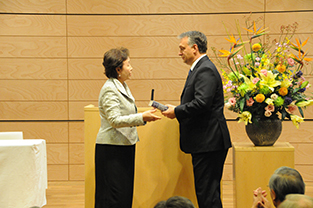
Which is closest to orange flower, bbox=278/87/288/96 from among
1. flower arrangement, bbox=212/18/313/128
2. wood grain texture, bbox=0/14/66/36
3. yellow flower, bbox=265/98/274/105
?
flower arrangement, bbox=212/18/313/128

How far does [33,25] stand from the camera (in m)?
4.54

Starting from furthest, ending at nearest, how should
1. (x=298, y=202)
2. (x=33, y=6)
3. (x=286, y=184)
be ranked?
(x=33, y=6) < (x=286, y=184) < (x=298, y=202)

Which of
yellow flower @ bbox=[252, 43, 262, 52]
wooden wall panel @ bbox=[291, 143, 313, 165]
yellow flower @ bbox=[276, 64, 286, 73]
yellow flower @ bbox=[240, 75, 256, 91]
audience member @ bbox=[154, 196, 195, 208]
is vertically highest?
yellow flower @ bbox=[252, 43, 262, 52]

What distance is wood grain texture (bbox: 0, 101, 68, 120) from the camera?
4.60m

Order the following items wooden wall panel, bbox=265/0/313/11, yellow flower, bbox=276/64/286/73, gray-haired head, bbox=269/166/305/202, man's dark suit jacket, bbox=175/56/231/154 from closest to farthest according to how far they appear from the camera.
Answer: gray-haired head, bbox=269/166/305/202 → man's dark suit jacket, bbox=175/56/231/154 → yellow flower, bbox=276/64/286/73 → wooden wall panel, bbox=265/0/313/11

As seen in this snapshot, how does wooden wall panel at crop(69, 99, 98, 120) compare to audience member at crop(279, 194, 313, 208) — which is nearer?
audience member at crop(279, 194, 313, 208)

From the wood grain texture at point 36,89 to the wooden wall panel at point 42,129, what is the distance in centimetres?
38

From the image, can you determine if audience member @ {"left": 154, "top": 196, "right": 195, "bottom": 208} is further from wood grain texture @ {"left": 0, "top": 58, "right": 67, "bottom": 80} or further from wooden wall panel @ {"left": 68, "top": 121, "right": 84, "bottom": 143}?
wood grain texture @ {"left": 0, "top": 58, "right": 67, "bottom": 80}

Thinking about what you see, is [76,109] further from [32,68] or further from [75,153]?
[32,68]

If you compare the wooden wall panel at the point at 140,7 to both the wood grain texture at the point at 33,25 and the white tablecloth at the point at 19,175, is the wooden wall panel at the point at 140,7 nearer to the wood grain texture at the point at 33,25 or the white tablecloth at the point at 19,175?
the wood grain texture at the point at 33,25

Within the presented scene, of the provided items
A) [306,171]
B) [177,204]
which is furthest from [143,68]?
[177,204]

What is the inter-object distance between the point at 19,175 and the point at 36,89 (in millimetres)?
1958

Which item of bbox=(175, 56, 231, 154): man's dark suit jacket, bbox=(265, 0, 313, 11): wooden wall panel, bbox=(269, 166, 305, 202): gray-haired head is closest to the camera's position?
bbox=(269, 166, 305, 202): gray-haired head

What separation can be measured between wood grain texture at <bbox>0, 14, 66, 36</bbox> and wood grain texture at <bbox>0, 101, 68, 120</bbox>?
101 cm
